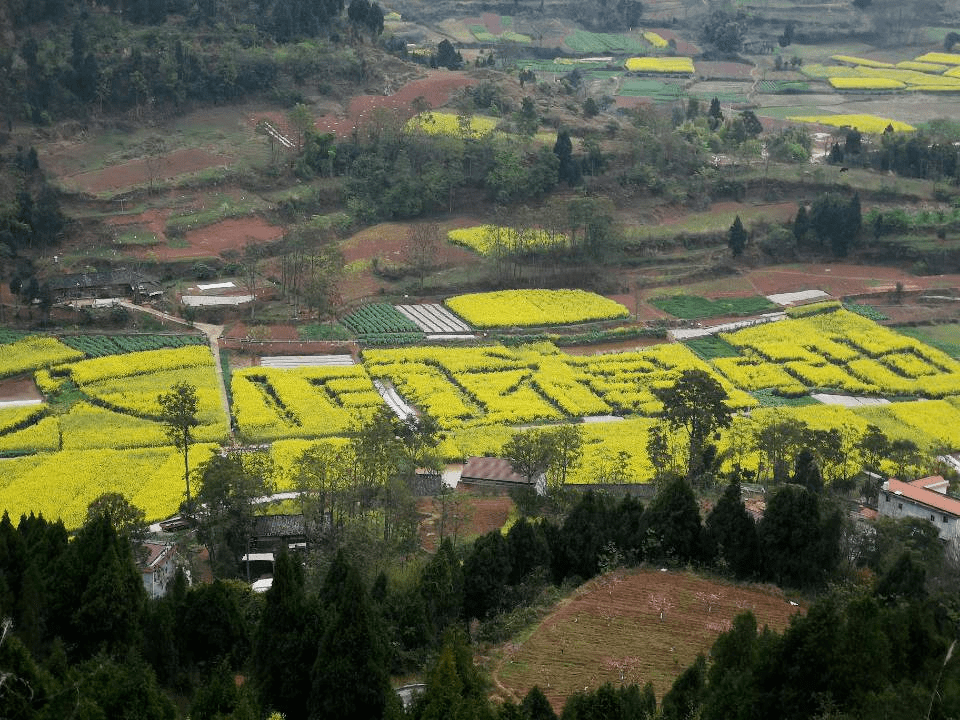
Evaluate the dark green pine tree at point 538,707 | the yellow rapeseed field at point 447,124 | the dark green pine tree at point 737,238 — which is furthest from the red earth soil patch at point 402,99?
the dark green pine tree at point 538,707

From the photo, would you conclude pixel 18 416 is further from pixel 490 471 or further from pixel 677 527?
pixel 677 527

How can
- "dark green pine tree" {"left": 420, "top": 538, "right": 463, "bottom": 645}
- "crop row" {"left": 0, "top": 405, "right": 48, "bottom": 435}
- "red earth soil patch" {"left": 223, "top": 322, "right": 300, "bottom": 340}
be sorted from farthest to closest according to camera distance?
"red earth soil patch" {"left": 223, "top": 322, "right": 300, "bottom": 340}, "crop row" {"left": 0, "top": 405, "right": 48, "bottom": 435}, "dark green pine tree" {"left": 420, "top": 538, "right": 463, "bottom": 645}

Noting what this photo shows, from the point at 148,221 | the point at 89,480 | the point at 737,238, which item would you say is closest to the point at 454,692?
the point at 89,480

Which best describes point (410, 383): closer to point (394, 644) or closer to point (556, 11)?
point (394, 644)

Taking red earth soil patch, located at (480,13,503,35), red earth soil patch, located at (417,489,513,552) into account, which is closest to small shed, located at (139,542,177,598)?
red earth soil patch, located at (417,489,513,552)

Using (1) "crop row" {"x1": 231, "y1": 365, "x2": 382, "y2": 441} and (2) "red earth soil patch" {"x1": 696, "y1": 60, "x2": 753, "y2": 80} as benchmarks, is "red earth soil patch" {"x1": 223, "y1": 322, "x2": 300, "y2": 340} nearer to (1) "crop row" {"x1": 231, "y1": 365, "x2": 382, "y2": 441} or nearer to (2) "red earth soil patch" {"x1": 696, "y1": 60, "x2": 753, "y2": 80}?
(1) "crop row" {"x1": 231, "y1": 365, "x2": 382, "y2": 441}

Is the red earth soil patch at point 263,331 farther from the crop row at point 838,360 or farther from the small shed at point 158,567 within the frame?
the small shed at point 158,567
